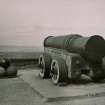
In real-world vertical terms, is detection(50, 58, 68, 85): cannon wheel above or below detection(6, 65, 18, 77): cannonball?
above

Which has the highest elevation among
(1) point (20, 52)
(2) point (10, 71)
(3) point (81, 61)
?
(3) point (81, 61)

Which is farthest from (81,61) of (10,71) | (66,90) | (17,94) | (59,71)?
(10,71)

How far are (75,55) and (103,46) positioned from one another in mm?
740

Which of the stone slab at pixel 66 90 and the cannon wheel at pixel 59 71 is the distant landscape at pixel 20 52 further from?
the cannon wheel at pixel 59 71

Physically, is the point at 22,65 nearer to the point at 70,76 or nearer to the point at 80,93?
the point at 70,76

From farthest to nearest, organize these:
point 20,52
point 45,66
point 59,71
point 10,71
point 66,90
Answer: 1. point 20,52
2. point 10,71
3. point 45,66
4. point 59,71
5. point 66,90

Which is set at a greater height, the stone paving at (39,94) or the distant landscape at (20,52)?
the stone paving at (39,94)

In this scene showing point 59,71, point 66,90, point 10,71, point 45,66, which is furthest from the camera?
point 10,71

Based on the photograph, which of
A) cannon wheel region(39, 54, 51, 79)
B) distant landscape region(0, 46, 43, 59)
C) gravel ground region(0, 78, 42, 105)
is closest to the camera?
gravel ground region(0, 78, 42, 105)

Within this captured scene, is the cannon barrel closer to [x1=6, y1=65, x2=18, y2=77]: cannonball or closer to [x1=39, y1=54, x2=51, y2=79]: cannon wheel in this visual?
[x1=39, y1=54, x2=51, y2=79]: cannon wheel

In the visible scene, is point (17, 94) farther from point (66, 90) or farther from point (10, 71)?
point (10, 71)

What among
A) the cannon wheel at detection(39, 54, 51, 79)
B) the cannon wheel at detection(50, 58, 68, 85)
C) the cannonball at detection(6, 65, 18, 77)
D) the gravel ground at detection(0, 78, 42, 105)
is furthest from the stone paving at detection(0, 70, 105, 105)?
the cannonball at detection(6, 65, 18, 77)

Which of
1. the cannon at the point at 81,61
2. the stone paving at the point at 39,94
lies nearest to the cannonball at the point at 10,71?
the stone paving at the point at 39,94

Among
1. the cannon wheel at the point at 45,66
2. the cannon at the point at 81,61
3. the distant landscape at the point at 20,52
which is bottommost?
the distant landscape at the point at 20,52
